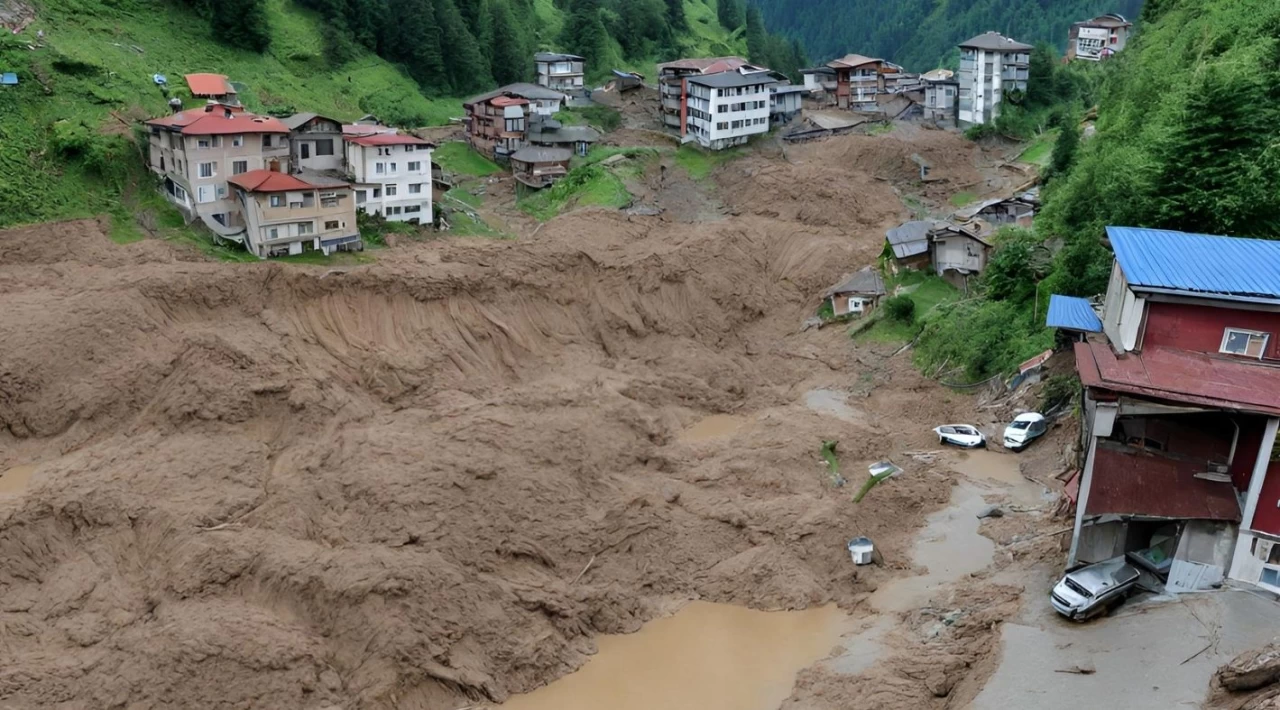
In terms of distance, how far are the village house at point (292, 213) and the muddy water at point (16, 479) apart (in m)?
12.3

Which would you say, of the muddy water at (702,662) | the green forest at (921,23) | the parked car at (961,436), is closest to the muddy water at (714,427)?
the parked car at (961,436)

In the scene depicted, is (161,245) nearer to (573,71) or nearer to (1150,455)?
(1150,455)

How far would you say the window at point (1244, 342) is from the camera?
21.3 metres

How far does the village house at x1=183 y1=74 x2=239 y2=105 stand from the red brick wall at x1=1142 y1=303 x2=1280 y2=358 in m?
43.7

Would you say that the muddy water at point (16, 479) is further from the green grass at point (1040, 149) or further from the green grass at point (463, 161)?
the green grass at point (1040, 149)

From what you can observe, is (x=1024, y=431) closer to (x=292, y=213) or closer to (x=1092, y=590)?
(x=1092, y=590)

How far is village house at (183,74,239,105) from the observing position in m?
49.1

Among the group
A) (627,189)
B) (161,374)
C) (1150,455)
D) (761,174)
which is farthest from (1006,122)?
(161,374)

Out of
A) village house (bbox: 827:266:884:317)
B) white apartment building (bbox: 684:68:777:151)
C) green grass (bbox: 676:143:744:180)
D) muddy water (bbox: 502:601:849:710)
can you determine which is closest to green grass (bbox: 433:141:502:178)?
green grass (bbox: 676:143:744:180)

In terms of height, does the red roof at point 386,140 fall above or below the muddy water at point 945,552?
above

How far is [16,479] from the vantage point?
1121 inches

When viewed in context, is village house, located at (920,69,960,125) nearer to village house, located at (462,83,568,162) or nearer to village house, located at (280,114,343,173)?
village house, located at (462,83,568,162)

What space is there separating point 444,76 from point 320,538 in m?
50.9

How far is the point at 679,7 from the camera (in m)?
100
